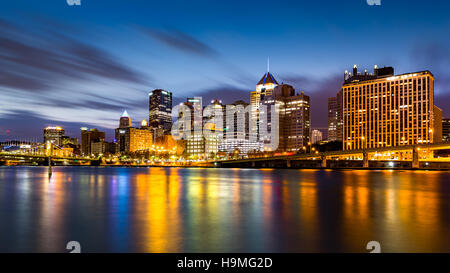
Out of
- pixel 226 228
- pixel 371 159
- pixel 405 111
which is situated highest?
pixel 405 111

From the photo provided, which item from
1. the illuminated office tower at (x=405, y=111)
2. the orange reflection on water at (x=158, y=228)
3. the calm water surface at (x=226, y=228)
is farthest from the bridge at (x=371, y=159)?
the orange reflection on water at (x=158, y=228)

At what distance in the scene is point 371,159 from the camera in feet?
531

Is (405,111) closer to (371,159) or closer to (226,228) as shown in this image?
(371,159)

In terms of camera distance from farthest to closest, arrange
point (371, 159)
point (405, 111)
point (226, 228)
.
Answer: point (405, 111)
point (371, 159)
point (226, 228)

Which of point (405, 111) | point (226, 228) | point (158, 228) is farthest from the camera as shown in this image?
point (405, 111)

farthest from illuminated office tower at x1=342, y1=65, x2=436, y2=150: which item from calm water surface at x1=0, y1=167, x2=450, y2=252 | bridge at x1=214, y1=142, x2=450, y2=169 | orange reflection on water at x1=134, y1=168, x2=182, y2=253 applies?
orange reflection on water at x1=134, y1=168, x2=182, y2=253

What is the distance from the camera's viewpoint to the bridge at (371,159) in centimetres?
12131

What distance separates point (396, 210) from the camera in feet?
71.4

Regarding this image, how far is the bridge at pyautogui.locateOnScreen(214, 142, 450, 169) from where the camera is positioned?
398ft

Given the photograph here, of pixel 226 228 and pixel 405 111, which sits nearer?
pixel 226 228

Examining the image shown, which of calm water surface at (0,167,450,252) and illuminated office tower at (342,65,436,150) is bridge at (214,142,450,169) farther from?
calm water surface at (0,167,450,252)

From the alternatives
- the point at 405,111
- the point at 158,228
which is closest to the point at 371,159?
the point at 405,111
